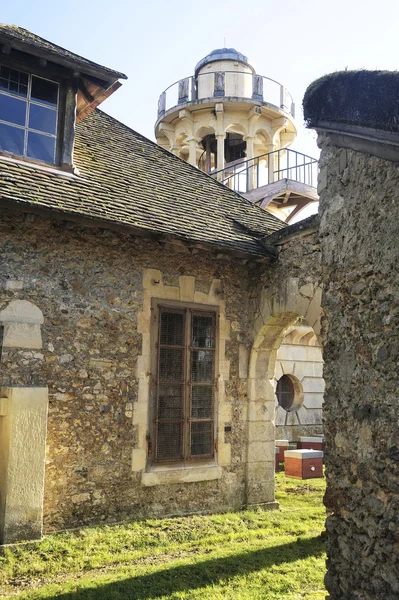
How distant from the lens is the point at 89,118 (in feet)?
29.6

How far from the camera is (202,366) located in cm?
731

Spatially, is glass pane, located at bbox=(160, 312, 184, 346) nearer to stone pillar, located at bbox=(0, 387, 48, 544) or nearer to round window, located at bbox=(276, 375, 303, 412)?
stone pillar, located at bbox=(0, 387, 48, 544)

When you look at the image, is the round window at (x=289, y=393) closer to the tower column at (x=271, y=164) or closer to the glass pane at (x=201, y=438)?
the tower column at (x=271, y=164)

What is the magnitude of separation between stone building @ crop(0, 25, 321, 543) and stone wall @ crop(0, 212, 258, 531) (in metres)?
0.02

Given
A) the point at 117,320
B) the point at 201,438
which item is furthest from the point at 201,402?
the point at 117,320

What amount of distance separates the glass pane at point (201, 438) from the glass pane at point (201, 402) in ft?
0.38

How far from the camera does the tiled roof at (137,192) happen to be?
20.2 ft

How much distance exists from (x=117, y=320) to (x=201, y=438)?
199 centimetres

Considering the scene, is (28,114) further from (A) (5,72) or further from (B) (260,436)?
(B) (260,436)

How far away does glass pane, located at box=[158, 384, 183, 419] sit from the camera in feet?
22.6

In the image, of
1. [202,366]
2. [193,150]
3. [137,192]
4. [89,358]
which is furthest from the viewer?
[193,150]

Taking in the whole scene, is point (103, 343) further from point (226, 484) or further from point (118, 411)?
point (226, 484)

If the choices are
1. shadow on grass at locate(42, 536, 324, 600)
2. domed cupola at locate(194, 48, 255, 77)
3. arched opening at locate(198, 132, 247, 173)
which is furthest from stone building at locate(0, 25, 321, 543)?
domed cupola at locate(194, 48, 255, 77)

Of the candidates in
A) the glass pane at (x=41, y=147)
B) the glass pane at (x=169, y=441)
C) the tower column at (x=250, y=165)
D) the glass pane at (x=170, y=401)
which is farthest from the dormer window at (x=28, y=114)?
the tower column at (x=250, y=165)
